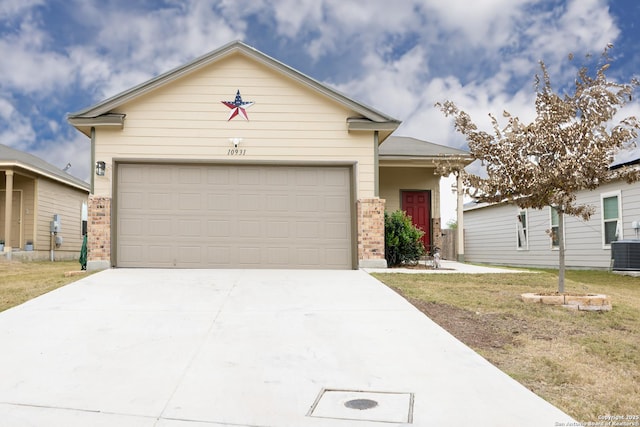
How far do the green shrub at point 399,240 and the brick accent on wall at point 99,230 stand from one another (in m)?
6.28

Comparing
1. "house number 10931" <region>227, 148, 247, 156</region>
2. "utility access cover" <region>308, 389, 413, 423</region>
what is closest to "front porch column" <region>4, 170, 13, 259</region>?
"house number 10931" <region>227, 148, 247, 156</region>

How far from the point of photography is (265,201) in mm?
12820

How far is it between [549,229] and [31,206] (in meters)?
17.5

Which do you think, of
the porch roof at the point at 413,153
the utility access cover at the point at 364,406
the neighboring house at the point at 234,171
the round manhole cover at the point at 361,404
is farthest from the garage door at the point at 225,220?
the round manhole cover at the point at 361,404

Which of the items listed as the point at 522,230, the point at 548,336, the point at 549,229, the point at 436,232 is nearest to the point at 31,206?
the point at 436,232

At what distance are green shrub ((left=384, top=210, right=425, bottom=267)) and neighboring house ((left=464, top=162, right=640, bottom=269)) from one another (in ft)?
10.5

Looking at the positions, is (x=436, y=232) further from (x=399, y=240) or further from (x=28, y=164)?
(x=28, y=164)

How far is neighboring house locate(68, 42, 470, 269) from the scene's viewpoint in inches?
498

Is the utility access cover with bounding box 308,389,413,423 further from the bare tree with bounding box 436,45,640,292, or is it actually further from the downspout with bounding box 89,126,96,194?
the downspout with bounding box 89,126,96,194

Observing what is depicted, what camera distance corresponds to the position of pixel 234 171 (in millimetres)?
12906

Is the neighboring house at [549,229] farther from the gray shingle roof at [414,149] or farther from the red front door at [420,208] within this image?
the gray shingle roof at [414,149]

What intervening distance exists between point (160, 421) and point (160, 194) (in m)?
8.85

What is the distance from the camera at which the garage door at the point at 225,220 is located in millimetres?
12648

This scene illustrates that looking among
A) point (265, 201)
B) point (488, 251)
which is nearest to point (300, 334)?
point (265, 201)
